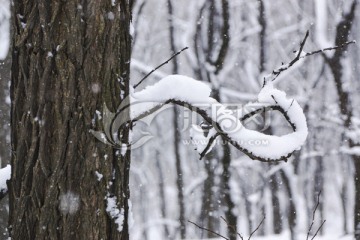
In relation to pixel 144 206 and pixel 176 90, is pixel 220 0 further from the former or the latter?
pixel 144 206

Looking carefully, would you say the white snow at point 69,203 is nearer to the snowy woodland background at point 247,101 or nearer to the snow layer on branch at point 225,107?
the snow layer on branch at point 225,107

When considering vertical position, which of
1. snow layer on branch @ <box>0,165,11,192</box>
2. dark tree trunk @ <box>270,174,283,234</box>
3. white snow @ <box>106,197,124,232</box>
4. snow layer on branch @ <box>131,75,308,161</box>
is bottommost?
white snow @ <box>106,197,124,232</box>

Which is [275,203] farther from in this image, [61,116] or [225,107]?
[61,116]

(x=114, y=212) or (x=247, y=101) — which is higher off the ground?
(x=247, y=101)

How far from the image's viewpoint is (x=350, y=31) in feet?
33.7

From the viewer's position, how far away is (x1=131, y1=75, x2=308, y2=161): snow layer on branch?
92.0 inches

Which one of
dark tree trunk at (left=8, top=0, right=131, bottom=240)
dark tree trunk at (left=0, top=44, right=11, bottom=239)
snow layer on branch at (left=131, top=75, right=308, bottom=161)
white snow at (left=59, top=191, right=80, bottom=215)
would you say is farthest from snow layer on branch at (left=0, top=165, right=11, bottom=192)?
dark tree trunk at (left=0, top=44, right=11, bottom=239)

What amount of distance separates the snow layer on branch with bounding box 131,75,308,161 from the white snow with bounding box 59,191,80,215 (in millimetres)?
461

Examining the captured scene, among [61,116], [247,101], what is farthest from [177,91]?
[247,101]

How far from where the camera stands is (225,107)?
2.39m

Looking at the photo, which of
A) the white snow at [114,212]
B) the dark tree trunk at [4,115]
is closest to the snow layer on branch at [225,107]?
the white snow at [114,212]

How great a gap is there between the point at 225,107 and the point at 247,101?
426 inches

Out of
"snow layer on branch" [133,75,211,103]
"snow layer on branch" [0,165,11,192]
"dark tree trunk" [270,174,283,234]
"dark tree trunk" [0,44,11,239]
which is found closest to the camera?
"snow layer on branch" [133,75,211,103]

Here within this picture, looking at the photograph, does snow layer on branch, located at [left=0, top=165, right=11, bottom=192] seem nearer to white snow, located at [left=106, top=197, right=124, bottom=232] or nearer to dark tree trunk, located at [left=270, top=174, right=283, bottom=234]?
white snow, located at [left=106, top=197, right=124, bottom=232]
